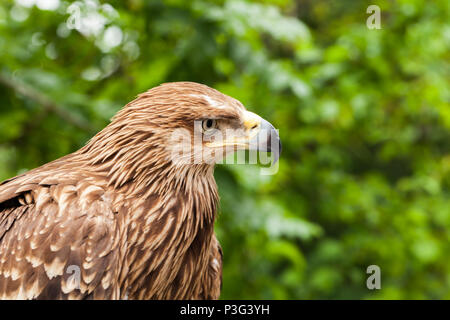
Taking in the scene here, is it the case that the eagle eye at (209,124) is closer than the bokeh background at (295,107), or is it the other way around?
the eagle eye at (209,124)

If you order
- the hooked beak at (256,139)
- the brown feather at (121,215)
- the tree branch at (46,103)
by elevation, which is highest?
the tree branch at (46,103)

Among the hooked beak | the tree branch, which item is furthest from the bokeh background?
the hooked beak

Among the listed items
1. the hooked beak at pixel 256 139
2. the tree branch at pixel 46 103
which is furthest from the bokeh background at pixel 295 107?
the hooked beak at pixel 256 139

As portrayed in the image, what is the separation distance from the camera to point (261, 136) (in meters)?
2.55

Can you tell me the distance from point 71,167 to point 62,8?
2.31 m

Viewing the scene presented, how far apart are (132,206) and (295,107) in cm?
367

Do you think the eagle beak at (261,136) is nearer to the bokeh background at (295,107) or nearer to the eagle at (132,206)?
the eagle at (132,206)

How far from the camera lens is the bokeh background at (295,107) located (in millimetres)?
4219

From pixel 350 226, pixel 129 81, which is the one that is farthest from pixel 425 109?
pixel 129 81

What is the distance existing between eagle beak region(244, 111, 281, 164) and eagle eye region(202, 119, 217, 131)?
0.49ft

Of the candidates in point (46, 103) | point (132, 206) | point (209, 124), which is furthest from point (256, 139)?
point (46, 103)

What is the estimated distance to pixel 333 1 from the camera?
7152 millimetres

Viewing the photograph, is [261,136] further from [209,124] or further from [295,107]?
[295,107]
